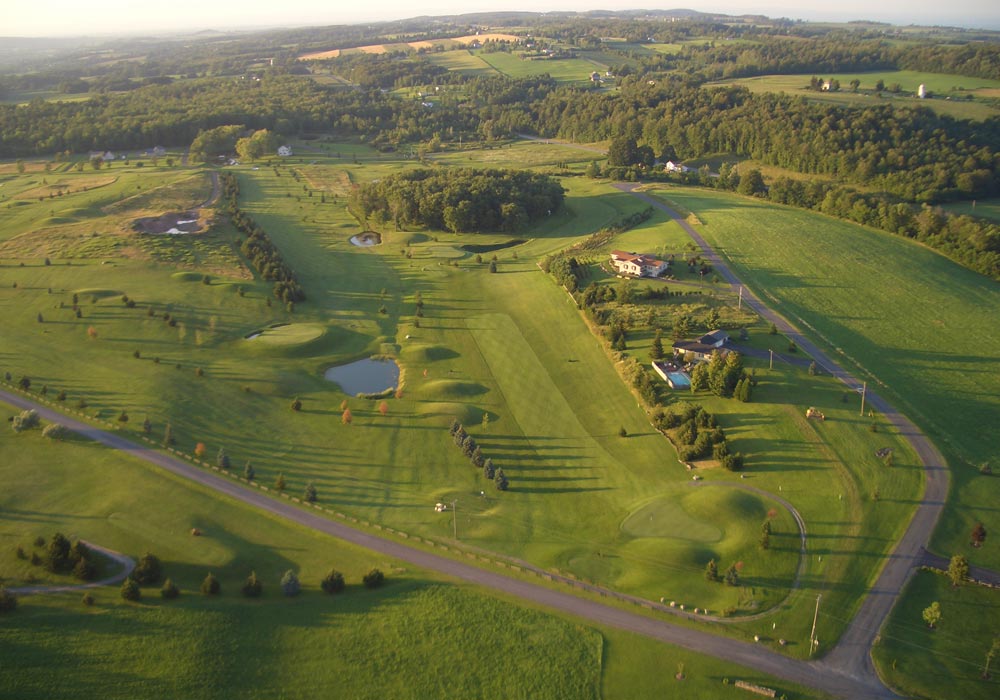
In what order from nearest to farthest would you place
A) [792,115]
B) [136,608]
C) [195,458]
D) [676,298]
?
[136,608] → [195,458] → [676,298] → [792,115]

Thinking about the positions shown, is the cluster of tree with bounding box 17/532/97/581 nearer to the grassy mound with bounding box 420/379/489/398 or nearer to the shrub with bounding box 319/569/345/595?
the shrub with bounding box 319/569/345/595

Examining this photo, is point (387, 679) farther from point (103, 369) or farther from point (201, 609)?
point (103, 369)

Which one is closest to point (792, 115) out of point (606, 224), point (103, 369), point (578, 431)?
point (606, 224)

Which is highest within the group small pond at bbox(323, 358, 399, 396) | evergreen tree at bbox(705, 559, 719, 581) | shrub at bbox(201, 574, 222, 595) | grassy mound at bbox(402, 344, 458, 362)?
shrub at bbox(201, 574, 222, 595)

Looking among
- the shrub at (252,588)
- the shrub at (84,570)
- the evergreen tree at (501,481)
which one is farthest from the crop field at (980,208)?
the shrub at (84,570)

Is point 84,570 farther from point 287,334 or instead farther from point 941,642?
point 941,642

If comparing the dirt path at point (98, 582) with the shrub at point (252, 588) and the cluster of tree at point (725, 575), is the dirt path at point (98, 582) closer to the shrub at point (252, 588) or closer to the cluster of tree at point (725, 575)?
the shrub at point (252, 588)

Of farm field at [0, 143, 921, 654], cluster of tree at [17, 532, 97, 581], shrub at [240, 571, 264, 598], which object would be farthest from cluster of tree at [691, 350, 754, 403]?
cluster of tree at [17, 532, 97, 581]
